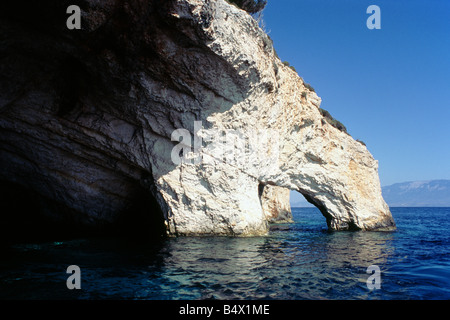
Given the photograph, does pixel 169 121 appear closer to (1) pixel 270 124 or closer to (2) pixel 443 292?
(1) pixel 270 124

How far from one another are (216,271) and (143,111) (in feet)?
25.9

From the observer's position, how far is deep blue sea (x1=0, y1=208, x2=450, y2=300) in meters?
6.71

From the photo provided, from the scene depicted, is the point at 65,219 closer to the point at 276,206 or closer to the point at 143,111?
the point at 143,111

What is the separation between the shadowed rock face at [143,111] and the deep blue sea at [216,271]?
9.62 ft

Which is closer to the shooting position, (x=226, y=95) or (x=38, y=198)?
(x=226, y=95)

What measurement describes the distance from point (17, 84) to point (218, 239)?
A: 1081cm

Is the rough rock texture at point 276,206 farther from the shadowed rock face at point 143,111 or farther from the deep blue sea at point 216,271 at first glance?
the deep blue sea at point 216,271

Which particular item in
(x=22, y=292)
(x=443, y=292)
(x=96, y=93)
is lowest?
(x=443, y=292)

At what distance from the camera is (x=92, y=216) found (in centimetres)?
1584

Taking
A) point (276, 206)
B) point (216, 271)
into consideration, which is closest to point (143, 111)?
point (216, 271)

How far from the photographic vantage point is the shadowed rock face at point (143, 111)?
10297 millimetres

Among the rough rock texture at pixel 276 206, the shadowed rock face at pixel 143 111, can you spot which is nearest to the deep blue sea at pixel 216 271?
the shadowed rock face at pixel 143 111

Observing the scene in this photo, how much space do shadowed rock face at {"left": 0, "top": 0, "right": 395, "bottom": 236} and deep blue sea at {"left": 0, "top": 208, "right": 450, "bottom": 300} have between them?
2932mm

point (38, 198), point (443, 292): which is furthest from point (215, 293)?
point (38, 198)
